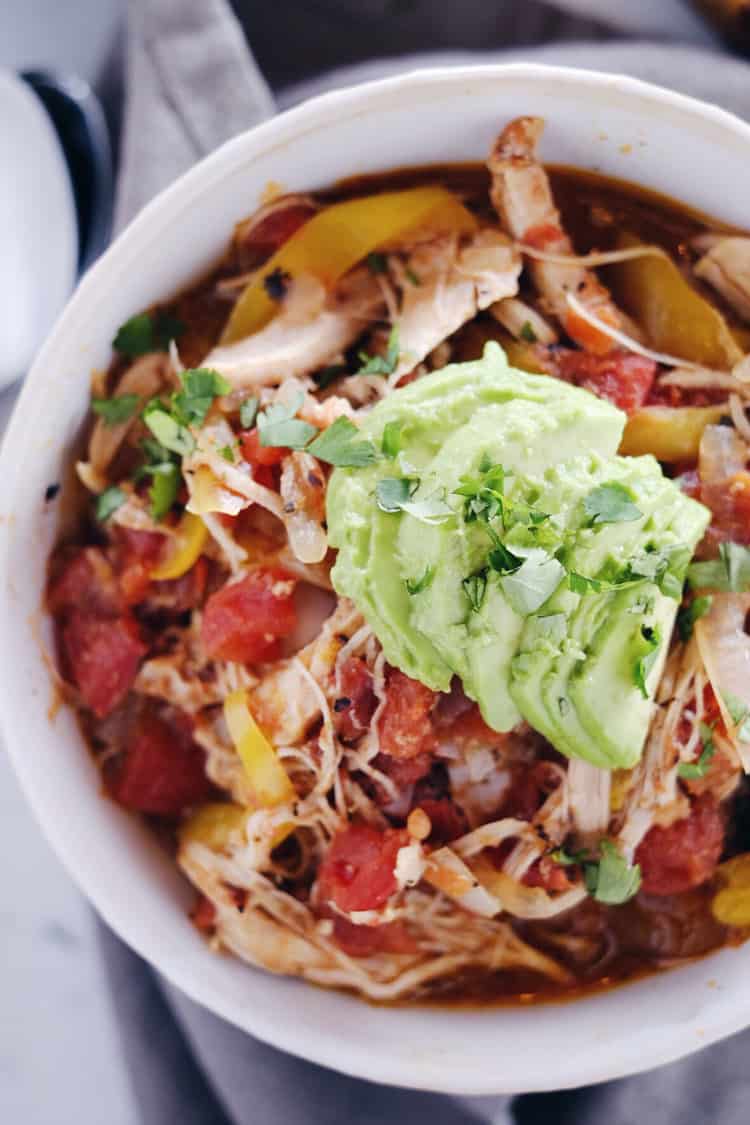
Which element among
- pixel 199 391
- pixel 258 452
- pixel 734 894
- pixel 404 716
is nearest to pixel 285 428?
pixel 258 452

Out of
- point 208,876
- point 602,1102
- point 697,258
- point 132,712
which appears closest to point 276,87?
point 697,258

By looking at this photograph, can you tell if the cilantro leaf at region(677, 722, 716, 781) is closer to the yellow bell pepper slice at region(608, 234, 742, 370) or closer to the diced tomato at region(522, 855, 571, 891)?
the diced tomato at region(522, 855, 571, 891)

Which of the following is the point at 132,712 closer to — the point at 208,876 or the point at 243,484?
the point at 208,876

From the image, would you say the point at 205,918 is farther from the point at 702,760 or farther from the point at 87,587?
the point at 702,760

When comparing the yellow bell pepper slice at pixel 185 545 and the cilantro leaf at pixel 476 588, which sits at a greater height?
the cilantro leaf at pixel 476 588

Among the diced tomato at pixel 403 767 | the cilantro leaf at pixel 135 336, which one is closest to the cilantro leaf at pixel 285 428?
the cilantro leaf at pixel 135 336

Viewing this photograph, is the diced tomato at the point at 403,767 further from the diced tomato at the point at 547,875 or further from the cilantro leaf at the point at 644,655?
the cilantro leaf at the point at 644,655
